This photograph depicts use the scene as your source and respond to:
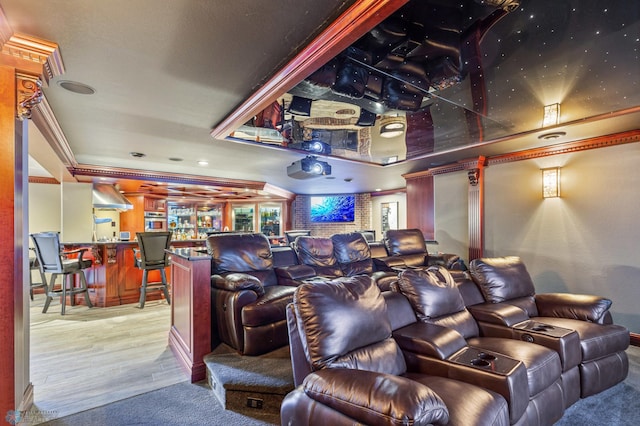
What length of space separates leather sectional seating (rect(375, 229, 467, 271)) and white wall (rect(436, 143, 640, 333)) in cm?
68

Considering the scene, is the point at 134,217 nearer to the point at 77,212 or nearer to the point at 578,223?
the point at 77,212

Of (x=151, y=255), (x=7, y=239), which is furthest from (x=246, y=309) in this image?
(x=151, y=255)

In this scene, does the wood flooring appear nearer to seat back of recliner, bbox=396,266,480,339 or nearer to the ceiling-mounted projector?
seat back of recliner, bbox=396,266,480,339

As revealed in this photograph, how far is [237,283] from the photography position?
255cm

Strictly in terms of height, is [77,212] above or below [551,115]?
below

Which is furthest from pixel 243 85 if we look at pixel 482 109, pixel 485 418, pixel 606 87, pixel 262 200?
pixel 262 200

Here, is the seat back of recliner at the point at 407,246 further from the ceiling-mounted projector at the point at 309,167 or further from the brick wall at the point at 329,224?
the brick wall at the point at 329,224

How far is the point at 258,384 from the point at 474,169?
4.20m

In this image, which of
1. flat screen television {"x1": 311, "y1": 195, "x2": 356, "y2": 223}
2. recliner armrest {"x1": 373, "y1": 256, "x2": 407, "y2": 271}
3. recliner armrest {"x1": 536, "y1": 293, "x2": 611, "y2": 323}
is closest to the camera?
recliner armrest {"x1": 536, "y1": 293, "x2": 611, "y2": 323}

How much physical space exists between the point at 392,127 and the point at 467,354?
2.28 m

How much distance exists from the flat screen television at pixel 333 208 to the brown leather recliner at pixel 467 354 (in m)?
6.94

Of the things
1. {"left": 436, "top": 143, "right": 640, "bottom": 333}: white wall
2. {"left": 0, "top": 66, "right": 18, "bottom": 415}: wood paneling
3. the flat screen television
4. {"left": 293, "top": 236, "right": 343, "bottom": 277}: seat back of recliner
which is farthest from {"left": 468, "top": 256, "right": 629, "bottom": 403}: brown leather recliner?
the flat screen television

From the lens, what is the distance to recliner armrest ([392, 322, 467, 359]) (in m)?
1.69

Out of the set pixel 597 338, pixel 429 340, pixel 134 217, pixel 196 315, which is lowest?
pixel 597 338
